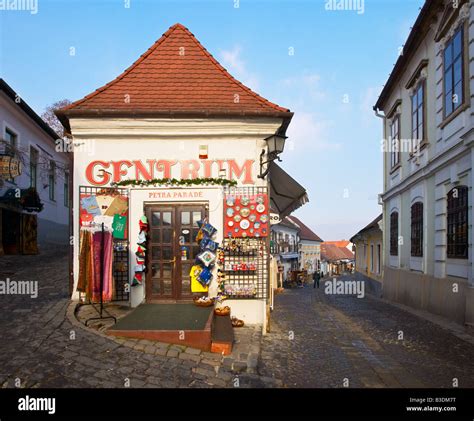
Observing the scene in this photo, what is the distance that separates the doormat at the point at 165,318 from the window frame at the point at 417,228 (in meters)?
8.67

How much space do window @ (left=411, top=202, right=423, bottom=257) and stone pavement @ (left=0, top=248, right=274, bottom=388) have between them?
8.57 m

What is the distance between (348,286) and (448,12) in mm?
21505

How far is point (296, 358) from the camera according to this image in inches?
256

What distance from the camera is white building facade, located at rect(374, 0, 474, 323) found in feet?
31.6

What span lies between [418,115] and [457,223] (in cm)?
498

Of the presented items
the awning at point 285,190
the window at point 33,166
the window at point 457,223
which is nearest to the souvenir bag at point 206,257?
the awning at point 285,190

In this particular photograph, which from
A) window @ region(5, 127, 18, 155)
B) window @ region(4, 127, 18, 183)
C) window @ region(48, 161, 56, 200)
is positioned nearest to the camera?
window @ region(4, 127, 18, 183)

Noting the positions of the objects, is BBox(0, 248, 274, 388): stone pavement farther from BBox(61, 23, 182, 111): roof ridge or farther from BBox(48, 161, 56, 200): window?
BBox(48, 161, 56, 200): window

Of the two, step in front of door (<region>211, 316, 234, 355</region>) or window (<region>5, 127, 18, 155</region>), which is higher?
window (<region>5, 127, 18, 155</region>)

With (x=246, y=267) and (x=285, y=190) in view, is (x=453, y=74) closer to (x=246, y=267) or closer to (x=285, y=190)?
(x=285, y=190)

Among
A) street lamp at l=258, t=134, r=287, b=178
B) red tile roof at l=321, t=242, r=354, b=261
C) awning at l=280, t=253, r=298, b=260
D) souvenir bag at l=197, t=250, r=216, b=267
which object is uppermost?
street lamp at l=258, t=134, r=287, b=178

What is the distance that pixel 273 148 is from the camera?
328 inches

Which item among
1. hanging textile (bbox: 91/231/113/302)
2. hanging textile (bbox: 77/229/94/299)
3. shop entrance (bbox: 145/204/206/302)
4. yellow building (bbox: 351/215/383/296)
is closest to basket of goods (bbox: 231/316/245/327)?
shop entrance (bbox: 145/204/206/302)

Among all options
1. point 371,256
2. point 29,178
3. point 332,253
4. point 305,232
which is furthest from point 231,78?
point 332,253
